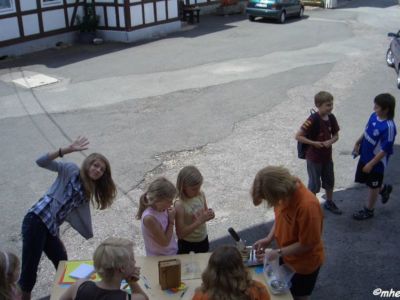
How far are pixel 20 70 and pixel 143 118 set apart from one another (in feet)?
21.4

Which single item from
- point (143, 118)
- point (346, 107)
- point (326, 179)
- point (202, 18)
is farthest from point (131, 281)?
point (202, 18)

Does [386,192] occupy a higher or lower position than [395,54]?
lower

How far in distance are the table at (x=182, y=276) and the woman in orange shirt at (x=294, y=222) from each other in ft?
0.94

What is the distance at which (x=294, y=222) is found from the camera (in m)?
3.71

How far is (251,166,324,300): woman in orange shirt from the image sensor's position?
355cm

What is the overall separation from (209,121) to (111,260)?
7193mm

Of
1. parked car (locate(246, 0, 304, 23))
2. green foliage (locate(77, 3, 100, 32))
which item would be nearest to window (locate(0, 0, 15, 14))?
green foliage (locate(77, 3, 100, 32))

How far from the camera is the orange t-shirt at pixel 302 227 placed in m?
3.60

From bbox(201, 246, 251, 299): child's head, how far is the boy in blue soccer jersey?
338 cm

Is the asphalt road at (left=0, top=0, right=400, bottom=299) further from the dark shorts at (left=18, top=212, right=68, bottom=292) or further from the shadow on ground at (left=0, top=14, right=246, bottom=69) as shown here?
the dark shorts at (left=18, top=212, right=68, bottom=292)

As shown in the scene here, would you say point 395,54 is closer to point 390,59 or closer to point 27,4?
point 390,59

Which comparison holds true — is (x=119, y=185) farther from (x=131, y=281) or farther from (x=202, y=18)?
(x=202, y=18)

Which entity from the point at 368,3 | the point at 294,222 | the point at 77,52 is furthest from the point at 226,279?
the point at 368,3

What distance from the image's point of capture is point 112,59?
16.3 m
